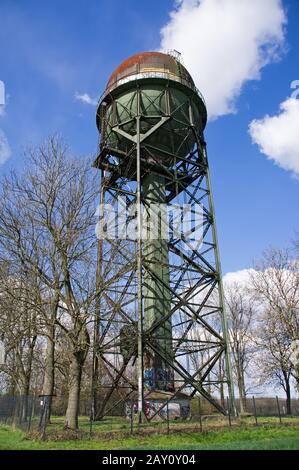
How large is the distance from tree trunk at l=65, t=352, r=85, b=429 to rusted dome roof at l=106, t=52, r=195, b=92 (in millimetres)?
13176

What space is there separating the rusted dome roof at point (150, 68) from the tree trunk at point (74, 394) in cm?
1318

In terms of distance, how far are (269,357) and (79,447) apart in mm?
23172

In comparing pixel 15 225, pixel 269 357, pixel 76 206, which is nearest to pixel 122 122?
pixel 76 206

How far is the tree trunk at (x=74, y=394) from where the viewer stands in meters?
11.5

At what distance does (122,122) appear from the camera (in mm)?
18375

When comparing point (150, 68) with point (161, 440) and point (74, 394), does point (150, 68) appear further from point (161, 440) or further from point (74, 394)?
point (161, 440)

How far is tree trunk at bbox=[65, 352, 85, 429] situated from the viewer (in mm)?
11461

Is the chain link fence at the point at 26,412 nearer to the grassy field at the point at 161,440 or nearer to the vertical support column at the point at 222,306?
the grassy field at the point at 161,440

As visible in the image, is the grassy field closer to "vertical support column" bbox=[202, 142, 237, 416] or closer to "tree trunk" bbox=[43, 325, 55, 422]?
"tree trunk" bbox=[43, 325, 55, 422]

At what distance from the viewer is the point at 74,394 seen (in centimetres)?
1171

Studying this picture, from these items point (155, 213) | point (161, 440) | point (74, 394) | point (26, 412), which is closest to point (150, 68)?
point (155, 213)

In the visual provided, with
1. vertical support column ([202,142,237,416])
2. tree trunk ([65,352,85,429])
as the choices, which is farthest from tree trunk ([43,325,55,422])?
vertical support column ([202,142,237,416])

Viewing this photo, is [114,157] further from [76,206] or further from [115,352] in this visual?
[115,352]

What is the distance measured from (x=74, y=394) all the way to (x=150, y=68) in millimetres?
14748
